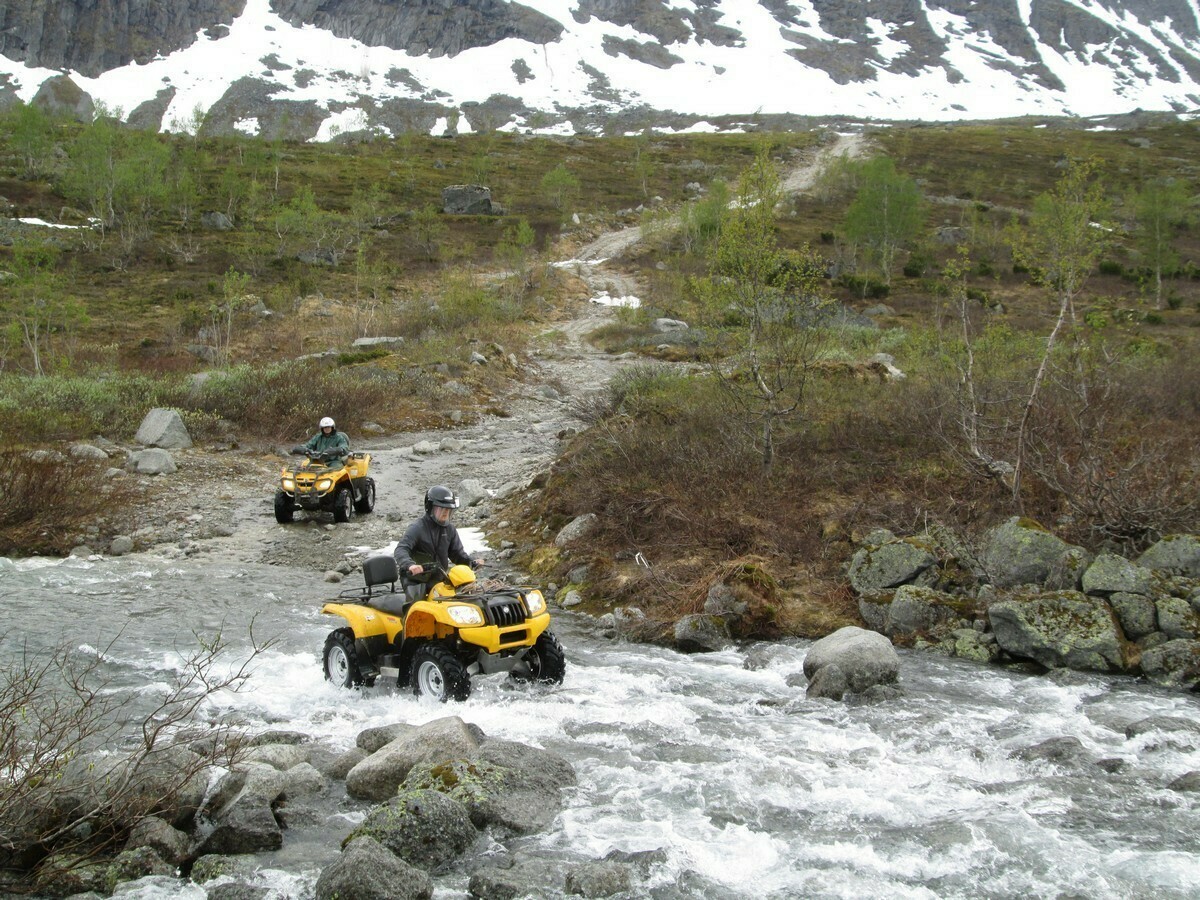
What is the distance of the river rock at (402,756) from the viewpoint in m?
5.78

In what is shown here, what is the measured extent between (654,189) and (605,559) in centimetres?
7373

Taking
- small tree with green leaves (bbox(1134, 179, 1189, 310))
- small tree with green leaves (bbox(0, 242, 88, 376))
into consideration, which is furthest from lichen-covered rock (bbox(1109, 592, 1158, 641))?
small tree with green leaves (bbox(1134, 179, 1189, 310))

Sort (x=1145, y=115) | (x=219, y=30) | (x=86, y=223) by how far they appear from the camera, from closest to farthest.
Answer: (x=86, y=223), (x=1145, y=115), (x=219, y=30)

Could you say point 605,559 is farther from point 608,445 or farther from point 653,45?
point 653,45

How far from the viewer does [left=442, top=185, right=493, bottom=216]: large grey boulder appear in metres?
64.2

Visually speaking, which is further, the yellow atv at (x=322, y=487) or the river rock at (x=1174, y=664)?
the yellow atv at (x=322, y=487)

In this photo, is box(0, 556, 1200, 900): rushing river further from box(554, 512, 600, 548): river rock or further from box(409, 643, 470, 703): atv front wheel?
box(554, 512, 600, 548): river rock

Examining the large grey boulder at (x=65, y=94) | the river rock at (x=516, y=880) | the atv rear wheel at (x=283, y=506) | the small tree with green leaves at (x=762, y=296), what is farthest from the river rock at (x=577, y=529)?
the large grey boulder at (x=65, y=94)

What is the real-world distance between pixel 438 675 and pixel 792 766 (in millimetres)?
2872

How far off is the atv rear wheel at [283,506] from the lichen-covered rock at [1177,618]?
1195 cm

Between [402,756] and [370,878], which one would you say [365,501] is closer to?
[402,756]

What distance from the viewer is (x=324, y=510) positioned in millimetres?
14641

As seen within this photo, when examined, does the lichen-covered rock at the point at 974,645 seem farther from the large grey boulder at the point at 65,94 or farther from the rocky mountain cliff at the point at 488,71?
the large grey boulder at the point at 65,94

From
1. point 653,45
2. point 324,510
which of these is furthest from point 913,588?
point 653,45
